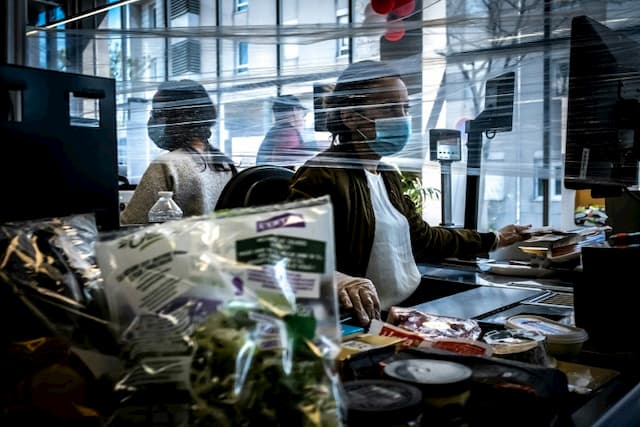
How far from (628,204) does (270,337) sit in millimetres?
2153

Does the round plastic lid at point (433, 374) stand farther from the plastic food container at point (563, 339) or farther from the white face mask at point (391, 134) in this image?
the white face mask at point (391, 134)

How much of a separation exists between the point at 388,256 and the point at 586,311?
2.67 feet

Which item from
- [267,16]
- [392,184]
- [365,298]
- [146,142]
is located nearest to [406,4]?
[392,184]

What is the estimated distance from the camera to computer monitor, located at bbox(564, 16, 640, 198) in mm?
1369

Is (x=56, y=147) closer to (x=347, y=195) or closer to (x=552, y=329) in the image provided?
(x=552, y=329)

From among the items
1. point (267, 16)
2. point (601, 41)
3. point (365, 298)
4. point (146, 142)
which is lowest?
point (365, 298)

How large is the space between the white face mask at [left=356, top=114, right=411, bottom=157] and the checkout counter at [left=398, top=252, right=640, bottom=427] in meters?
0.45

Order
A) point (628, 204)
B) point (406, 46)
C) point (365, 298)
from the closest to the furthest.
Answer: point (365, 298)
point (406, 46)
point (628, 204)

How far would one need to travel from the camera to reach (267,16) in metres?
5.12

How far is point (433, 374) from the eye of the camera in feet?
2.05

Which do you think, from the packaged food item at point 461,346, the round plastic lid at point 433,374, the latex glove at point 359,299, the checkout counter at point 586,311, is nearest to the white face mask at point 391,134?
the checkout counter at point 586,311

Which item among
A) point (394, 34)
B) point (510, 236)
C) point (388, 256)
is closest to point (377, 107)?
point (394, 34)

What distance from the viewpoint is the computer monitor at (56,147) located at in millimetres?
727

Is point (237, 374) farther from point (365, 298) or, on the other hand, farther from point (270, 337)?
point (365, 298)
